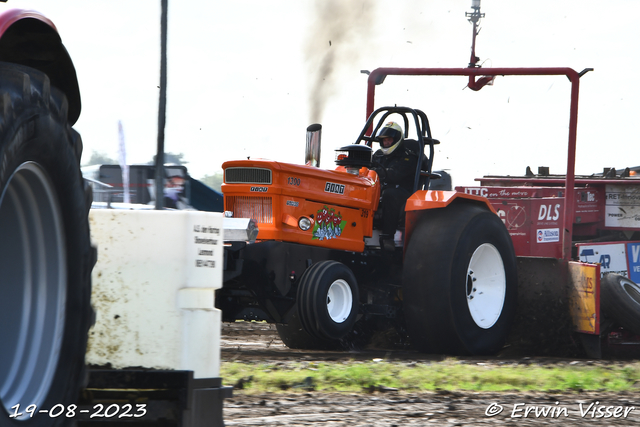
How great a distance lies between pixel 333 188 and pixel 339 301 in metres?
0.96

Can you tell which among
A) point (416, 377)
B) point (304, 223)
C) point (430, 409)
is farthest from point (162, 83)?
point (430, 409)

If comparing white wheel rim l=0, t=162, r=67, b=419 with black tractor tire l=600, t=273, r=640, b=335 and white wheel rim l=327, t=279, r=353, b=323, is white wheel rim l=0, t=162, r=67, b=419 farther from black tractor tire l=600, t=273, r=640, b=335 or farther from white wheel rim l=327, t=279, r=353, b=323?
black tractor tire l=600, t=273, r=640, b=335

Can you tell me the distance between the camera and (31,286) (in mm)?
2434

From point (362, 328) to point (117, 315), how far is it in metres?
4.89

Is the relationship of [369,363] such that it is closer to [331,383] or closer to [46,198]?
[331,383]

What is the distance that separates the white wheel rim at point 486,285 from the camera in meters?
6.91

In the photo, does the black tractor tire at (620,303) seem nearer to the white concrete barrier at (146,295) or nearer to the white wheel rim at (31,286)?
the white concrete barrier at (146,295)

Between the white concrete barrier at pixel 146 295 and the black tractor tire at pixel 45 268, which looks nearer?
the black tractor tire at pixel 45 268

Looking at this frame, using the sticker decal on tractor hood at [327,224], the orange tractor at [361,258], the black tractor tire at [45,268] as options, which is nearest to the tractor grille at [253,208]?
the orange tractor at [361,258]

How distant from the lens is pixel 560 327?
283 inches

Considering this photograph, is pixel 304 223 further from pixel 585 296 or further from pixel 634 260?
pixel 634 260

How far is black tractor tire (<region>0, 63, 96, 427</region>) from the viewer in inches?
91.3

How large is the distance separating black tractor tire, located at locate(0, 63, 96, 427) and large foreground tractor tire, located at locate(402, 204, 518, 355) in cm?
425

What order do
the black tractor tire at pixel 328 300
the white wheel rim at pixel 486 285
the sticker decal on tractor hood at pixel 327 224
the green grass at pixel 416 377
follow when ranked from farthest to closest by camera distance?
the white wheel rim at pixel 486 285 < the sticker decal on tractor hood at pixel 327 224 < the black tractor tire at pixel 328 300 < the green grass at pixel 416 377
